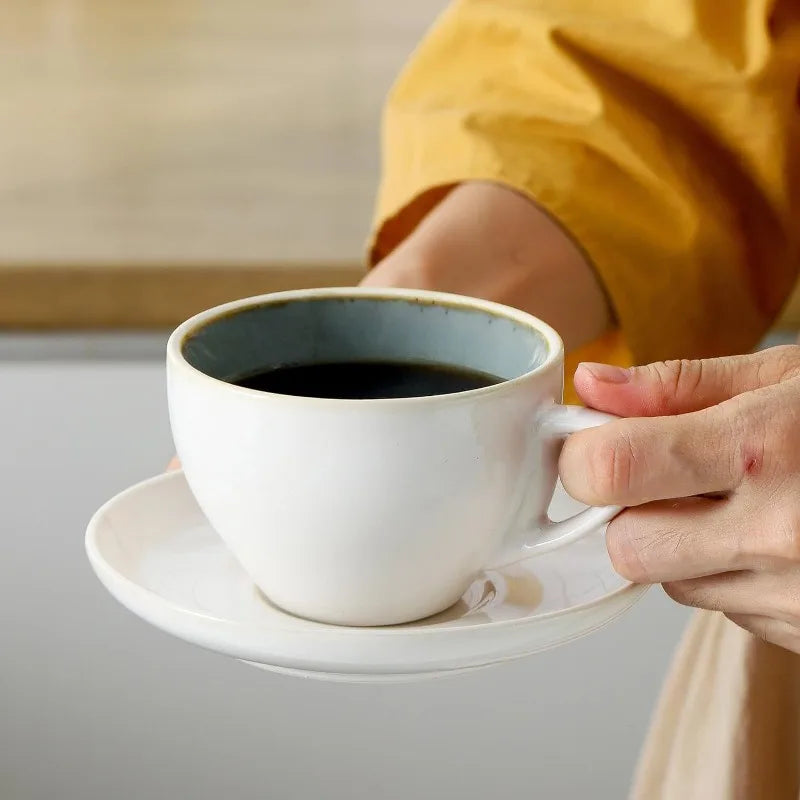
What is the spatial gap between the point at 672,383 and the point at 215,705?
2.26 ft

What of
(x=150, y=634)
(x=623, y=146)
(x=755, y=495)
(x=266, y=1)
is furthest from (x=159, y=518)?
(x=266, y=1)

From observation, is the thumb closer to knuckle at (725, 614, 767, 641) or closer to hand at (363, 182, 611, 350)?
knuckle at (725, 614, 767, 641)

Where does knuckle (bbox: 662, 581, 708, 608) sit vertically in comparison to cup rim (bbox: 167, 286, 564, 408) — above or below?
below

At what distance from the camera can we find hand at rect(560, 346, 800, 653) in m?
0.31

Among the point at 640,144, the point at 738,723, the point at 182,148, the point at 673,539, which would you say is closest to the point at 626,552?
the point at 673,539

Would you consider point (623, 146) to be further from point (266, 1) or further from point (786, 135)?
point (266, 1)

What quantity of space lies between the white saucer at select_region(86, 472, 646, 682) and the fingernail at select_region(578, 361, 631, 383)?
6cm

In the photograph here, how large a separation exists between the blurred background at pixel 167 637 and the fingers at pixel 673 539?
1.46 ft

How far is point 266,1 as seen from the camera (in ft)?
3.84

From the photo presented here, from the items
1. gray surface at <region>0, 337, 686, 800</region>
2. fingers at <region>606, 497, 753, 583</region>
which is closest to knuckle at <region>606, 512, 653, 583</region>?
fingers at <region>606, 497, 753, 583</region>

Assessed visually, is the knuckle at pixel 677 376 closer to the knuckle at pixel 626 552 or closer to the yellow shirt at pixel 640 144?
the knuckle at pixel 626 552

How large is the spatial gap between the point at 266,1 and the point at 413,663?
100cm

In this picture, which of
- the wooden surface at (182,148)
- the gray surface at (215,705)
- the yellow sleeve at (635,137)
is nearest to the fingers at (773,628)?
the yellow sleeve at (635,137)

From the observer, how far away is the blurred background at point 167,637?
81cm
